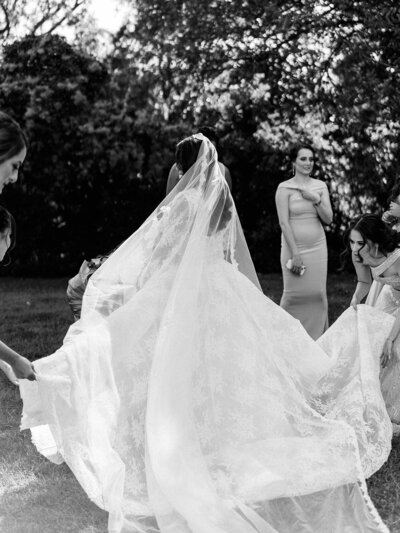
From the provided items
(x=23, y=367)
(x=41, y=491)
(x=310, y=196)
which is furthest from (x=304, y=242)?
(x=23, y=367)

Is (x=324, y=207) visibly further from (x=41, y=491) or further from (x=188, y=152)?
(x=41, y=491)

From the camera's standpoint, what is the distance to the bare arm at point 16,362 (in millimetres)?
3004

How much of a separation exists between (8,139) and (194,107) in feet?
38.6

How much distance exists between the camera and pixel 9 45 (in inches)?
607

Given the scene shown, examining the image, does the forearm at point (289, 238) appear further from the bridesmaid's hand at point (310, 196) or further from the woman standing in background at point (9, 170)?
the woman standing in background at point (9, 170)

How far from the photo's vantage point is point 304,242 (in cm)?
705

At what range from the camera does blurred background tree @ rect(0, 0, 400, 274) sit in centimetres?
1140

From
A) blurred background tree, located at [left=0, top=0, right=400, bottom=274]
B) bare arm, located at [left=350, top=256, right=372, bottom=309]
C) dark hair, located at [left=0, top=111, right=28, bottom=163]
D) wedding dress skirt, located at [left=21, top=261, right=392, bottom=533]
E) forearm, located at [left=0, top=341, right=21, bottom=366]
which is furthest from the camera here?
blurred background tree, located at [left=0, top=0, right=400, bottom=274]

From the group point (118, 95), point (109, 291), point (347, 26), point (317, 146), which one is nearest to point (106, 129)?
point (118, 95)

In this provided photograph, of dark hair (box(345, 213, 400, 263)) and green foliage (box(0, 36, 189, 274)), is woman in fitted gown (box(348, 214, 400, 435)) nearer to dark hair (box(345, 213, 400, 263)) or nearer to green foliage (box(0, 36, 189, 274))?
dark hair (box(345, 213, 400, 263))

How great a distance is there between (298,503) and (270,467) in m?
0.25

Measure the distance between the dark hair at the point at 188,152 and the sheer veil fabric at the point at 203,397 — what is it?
59mm

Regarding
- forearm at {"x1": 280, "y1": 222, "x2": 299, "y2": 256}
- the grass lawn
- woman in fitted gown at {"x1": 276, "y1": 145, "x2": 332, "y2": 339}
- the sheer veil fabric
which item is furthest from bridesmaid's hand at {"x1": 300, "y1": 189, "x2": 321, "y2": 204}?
the grass lawn

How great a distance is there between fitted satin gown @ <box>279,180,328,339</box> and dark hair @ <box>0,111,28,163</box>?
4356 mm
